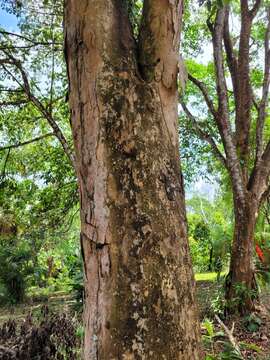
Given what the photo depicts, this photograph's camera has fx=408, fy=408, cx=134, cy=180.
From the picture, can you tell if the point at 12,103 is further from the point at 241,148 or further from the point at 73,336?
the point at 73,336

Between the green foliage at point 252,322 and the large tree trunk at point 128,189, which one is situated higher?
the large tree trunk at point 128,189

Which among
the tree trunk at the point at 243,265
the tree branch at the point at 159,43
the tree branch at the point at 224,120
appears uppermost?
the tree branch at the point at 224,120

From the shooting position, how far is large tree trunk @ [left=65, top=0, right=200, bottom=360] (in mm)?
1425

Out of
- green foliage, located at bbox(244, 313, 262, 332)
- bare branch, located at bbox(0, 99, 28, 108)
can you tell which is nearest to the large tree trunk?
green foliage, located at bbox(244, 313, 262, 332)

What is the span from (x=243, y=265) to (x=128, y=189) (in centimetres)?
448

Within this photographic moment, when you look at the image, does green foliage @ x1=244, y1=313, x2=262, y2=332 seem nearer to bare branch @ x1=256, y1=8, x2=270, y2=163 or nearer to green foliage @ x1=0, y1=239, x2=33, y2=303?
bare branch @ x1=256, y1=8, x2=270, y2=163

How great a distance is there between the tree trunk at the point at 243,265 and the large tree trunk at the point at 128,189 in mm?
4219

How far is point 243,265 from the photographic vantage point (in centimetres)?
559

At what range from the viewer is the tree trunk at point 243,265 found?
5.51 meters

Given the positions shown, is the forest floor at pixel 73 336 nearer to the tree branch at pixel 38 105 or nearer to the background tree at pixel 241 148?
the background tree at pixel 241 148

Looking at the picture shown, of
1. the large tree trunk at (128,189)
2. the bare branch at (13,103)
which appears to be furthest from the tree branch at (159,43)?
the bare branch at (13,103)

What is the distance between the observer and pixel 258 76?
9.27 m

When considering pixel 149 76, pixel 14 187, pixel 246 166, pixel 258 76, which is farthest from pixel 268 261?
pixel 149 76

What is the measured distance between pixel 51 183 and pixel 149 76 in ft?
22.5
